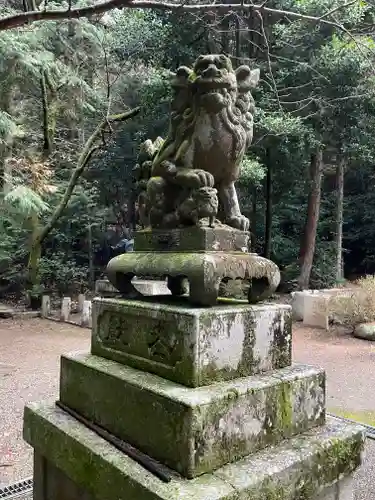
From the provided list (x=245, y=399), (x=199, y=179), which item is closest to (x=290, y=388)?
(x=245, y=399)

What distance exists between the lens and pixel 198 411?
4.77 ft

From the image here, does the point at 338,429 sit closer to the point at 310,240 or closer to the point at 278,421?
the point at 278,421

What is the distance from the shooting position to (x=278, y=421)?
172 cm

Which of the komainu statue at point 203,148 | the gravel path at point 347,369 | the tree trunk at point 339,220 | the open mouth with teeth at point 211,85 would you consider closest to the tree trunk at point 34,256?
the gravel path at point 347,369

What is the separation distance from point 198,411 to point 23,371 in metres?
5.28

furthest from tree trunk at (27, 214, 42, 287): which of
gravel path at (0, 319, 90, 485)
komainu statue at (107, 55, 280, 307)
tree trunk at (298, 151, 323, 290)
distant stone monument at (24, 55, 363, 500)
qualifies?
komainu statue at (107, 55, 280, 307)

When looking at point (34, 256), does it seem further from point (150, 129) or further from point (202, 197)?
point (202, 197)

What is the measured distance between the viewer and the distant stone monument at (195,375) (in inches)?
59.3

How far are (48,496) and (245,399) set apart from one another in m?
1.12

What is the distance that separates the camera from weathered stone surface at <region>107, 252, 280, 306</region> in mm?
1697

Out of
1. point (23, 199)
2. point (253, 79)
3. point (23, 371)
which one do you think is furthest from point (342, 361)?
point (23, 199)

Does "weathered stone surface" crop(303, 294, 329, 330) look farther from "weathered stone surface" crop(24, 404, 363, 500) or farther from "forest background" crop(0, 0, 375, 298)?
"weathered stone surface" crop(24, 404, 363, 500)

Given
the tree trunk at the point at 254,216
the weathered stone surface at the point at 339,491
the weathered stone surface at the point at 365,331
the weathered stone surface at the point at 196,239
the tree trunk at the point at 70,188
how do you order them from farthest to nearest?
the tree trunk at the point at 254,216
the tree trunk at the point at 70,188
the weathered stone surface at the point at 365,331
the weathered stone surface at the point at 196,239
the weathered stone surface at the point at 339,491

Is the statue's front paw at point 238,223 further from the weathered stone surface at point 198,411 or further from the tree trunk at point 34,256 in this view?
the tree trunk at point 34,256
